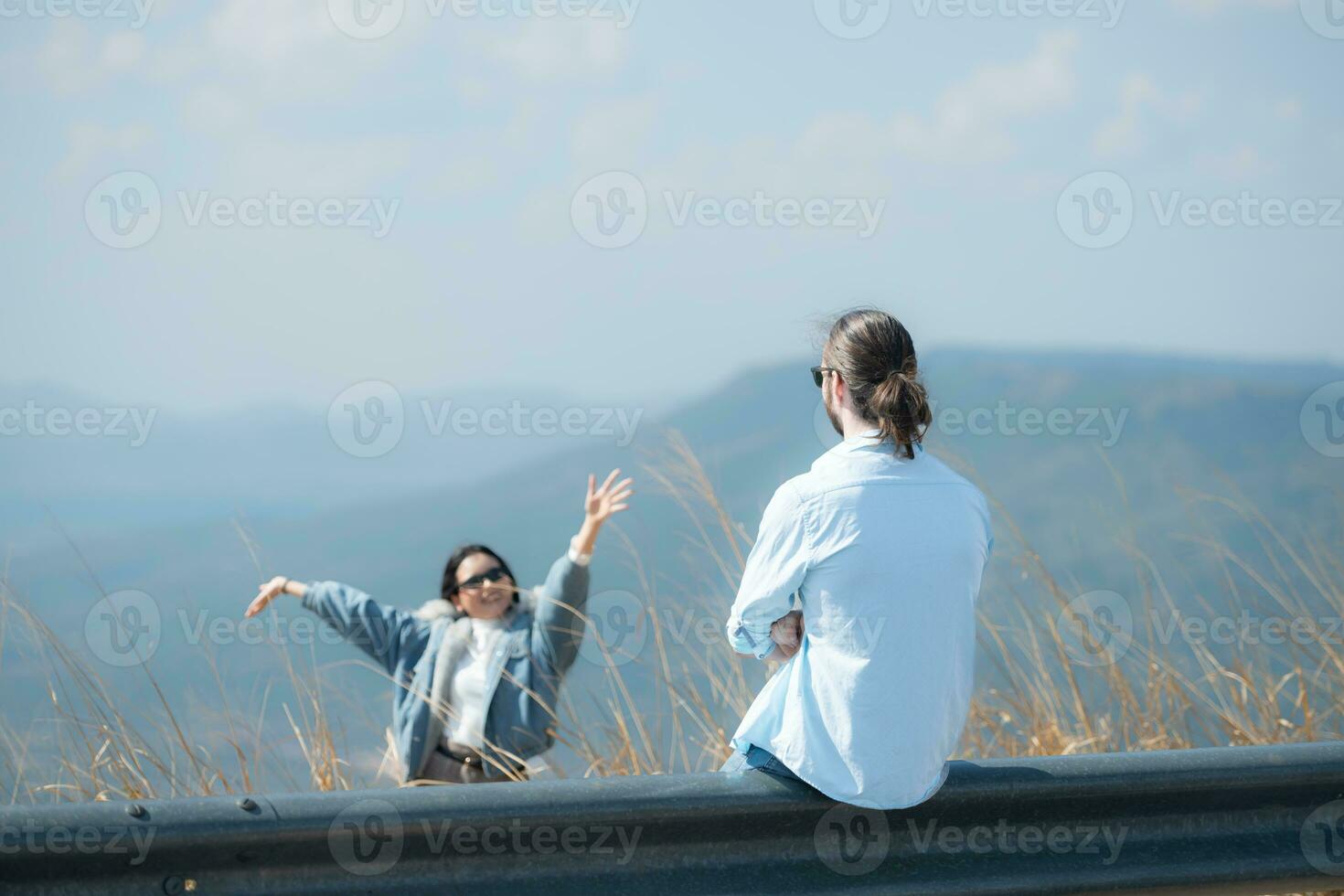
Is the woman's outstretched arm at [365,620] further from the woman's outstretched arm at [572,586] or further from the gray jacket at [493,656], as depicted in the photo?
the woman's outstretched arm at [572,586]

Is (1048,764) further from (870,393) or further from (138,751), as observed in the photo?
(138,751)

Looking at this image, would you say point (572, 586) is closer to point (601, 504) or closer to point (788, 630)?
point (601, 504)

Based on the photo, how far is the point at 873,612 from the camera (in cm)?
247

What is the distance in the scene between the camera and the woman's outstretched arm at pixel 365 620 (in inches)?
184

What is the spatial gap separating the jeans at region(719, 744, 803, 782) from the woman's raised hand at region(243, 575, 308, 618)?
207 centimetres

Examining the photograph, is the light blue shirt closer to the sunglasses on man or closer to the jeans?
the jeans

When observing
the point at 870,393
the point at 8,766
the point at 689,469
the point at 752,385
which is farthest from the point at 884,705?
the point at 752,385

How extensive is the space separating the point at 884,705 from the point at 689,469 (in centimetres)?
182

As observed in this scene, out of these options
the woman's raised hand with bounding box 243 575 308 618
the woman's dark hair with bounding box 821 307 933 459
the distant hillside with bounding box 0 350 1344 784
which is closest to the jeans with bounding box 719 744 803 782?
the woman's dark hair with bounding box 821 307 933 459

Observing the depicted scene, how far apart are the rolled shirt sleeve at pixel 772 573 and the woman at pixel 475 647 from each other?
5.52ft

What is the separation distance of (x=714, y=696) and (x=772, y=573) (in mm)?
1631

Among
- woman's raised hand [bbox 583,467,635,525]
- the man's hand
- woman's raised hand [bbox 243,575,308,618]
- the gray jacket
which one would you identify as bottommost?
the gray jacket

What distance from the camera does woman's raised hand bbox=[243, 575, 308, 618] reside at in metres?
4.21

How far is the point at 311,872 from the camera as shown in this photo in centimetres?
233
